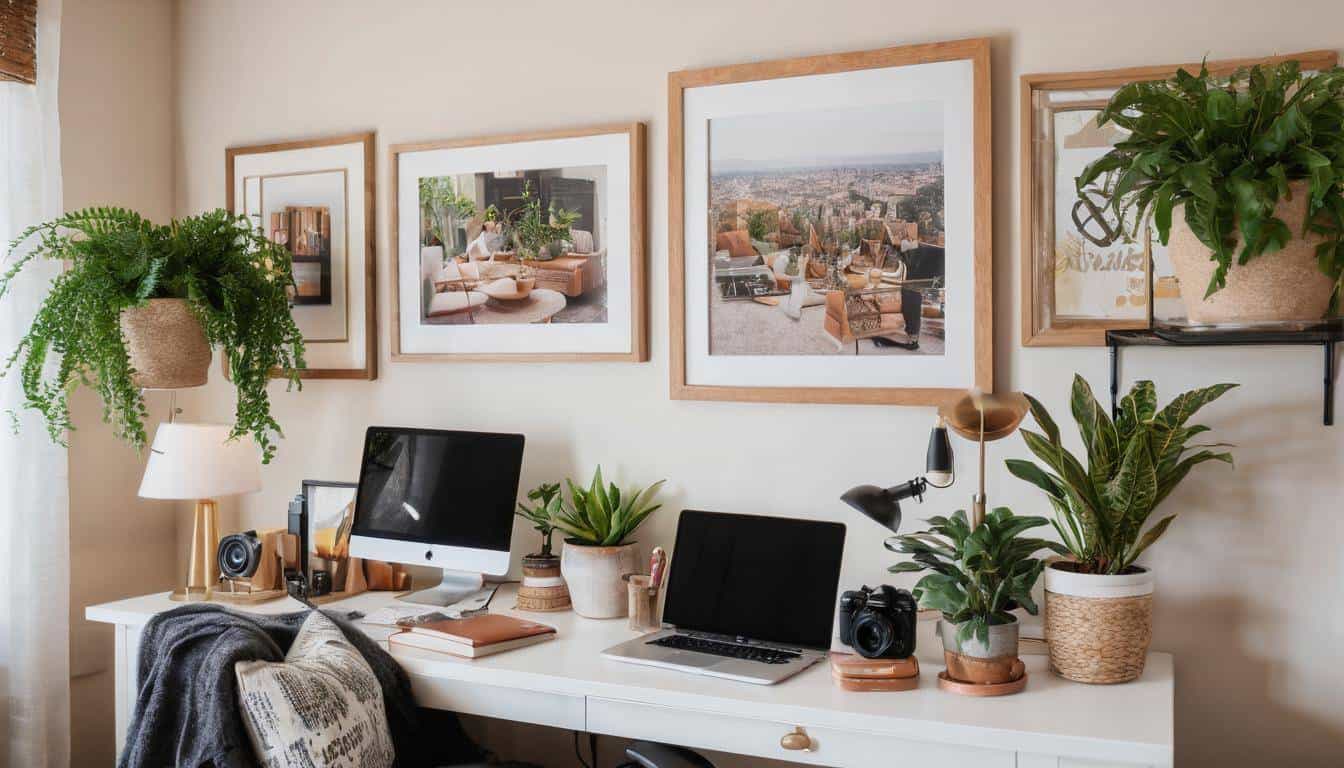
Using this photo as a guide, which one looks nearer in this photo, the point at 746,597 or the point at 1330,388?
the point at 1330,388

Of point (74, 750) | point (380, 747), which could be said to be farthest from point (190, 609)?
point (74, 750)

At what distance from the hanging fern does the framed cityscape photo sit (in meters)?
0.16

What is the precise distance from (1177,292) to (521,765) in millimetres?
1544

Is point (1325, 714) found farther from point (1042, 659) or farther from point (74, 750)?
point (74, 750)

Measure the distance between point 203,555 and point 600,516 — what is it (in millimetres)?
1048

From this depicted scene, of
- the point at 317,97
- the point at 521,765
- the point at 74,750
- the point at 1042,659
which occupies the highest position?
the point at 317,97

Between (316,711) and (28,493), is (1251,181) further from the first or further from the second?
(28,493)

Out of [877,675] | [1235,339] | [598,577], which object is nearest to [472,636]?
[598,577]

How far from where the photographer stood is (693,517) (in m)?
2.45

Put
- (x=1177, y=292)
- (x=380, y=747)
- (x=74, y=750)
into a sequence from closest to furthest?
(x=380, y=747), (x=1177, y=292), (x=74, y=750)

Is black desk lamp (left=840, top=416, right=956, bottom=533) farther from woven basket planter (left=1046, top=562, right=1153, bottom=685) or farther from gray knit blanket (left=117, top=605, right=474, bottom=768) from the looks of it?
gray knit blanket (left=117, top=605, right=474, bottom=768)

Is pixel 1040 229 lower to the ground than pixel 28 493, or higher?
higher

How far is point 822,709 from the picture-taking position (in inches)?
75.3

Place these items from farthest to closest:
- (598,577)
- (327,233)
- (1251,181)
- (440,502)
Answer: (327,233), (440,502), (598,577), (1251,181)
